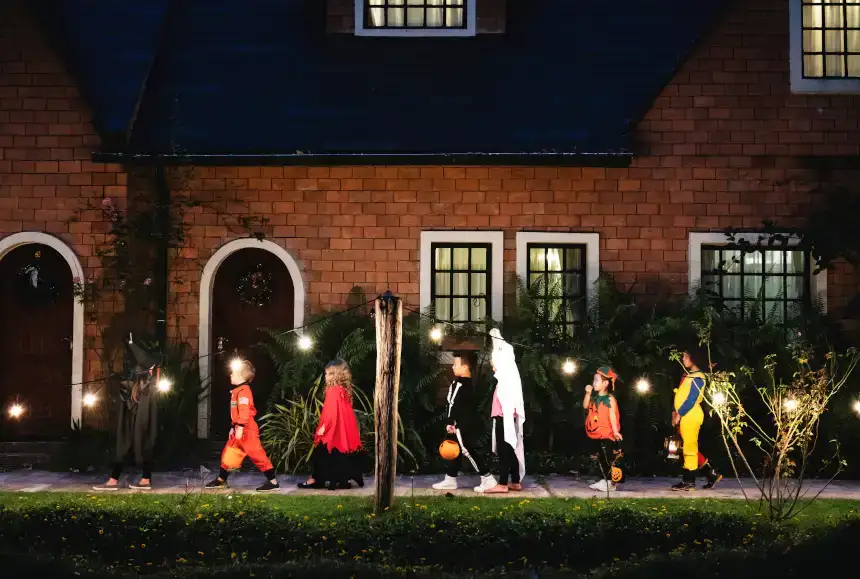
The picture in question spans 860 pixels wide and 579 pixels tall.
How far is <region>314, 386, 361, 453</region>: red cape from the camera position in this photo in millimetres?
11133

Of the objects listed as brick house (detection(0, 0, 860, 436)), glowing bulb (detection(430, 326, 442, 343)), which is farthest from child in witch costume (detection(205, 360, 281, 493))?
brick house (detection(0, 0, 860, 436))

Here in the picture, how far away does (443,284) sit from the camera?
45.9 ft

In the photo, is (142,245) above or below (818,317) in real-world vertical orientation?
above

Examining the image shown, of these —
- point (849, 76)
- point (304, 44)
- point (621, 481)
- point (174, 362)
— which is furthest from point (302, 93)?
point (849, 76)

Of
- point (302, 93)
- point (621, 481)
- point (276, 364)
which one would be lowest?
point (621, 481)

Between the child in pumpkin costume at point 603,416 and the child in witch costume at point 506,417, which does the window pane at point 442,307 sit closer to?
the child in witch costume at point 506,417

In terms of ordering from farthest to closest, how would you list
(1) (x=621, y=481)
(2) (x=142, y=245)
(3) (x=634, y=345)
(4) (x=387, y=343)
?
(2) (x=142, y=245), (3) (x=634, y=345), (1) (x=621, y=481), (4) (x=387, y=343)

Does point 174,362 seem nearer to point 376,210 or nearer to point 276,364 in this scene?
point 276,364

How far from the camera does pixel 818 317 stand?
1316 centimetres

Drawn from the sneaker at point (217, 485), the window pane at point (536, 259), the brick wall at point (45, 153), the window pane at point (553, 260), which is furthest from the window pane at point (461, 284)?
the brick wall at point (45, 153)

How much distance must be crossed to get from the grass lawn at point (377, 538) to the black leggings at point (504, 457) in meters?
1.77

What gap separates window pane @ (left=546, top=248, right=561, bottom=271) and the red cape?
3956 millimetres

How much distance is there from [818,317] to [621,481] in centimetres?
350

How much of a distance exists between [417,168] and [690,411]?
4881 mm
